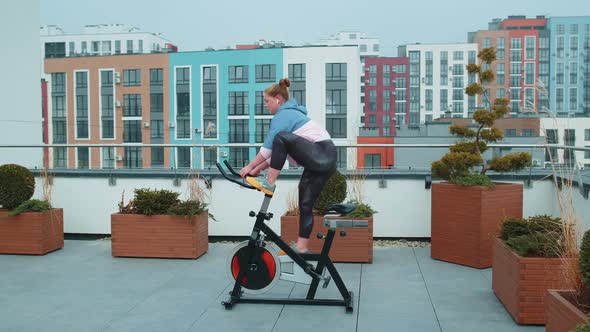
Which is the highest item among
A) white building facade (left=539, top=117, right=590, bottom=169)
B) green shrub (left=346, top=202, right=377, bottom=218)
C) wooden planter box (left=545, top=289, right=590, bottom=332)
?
white building facade (left=539, top=117, right=590, bottom=169)

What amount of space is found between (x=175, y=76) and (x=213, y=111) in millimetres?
5403

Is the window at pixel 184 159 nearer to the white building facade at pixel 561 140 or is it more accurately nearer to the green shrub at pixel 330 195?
the green shrub at pixel 330 195

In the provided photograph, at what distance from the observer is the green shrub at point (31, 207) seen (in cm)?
647

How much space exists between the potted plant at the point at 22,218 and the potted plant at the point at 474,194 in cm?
401

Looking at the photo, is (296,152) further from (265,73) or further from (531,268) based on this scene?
(265,73)

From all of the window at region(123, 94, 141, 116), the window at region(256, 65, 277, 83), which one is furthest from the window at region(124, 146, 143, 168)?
the window at region(256, 65, 277, 83)

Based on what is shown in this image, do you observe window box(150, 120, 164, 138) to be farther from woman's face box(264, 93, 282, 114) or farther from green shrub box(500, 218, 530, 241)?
green shrub box(500, 218, 530, 241)

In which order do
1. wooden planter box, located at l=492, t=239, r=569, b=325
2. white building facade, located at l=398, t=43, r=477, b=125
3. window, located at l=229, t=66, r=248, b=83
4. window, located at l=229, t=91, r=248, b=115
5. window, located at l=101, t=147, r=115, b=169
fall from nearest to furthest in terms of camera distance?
wooden planter box, located at l=492, t=239, r=569, b=325, window, located at l=101, t=147, r=115, b=169, window, located at l=229, t=66, r=248, b=83, window, located at l=229, t=91, r=248, b=115, white building facade, located at l=398, t=43, r=477, b=125

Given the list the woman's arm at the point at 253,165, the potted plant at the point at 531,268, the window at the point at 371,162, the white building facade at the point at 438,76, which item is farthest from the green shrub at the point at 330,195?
the white building facade at the point at 438,76

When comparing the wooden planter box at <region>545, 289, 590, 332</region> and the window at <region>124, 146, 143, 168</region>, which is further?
the window at <region>124, 146, 143, 168</region>

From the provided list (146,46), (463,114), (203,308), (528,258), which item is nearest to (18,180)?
(203,308)

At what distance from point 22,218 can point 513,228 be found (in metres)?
4.85

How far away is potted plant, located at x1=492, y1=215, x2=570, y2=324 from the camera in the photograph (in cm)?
393

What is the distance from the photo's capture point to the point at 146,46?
80000mm
